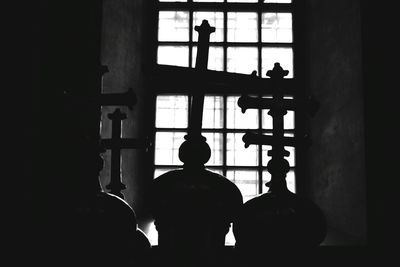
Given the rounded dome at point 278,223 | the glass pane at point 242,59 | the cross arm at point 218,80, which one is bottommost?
the rounded dome at point 278,223

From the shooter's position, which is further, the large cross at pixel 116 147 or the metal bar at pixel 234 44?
the metal bar at pixel 234 44

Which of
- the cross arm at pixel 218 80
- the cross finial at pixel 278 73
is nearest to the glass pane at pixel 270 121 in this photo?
the cross arm at pixel 218 80

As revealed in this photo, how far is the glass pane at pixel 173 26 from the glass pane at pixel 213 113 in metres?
0.36

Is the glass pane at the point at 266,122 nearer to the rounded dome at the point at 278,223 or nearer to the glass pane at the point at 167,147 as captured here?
the glass pane at the point at 167,147

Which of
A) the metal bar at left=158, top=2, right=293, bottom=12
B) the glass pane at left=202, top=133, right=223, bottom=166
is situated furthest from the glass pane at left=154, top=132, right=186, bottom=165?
the metal bar at left=158, top=2, right=293, bottom=12

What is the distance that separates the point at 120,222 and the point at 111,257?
70mm

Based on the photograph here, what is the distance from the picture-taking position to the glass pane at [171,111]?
9.82 ft

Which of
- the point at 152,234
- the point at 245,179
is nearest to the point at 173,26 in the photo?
the point at 245,179

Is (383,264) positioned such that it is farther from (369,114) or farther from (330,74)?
(330,74)

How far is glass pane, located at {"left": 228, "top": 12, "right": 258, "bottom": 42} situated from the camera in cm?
313

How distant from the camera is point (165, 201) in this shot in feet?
3.70

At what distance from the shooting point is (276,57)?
10.2ft

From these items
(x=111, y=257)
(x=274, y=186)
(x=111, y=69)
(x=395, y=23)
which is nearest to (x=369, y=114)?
(x=395, y=23)

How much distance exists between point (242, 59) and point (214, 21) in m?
0.27
